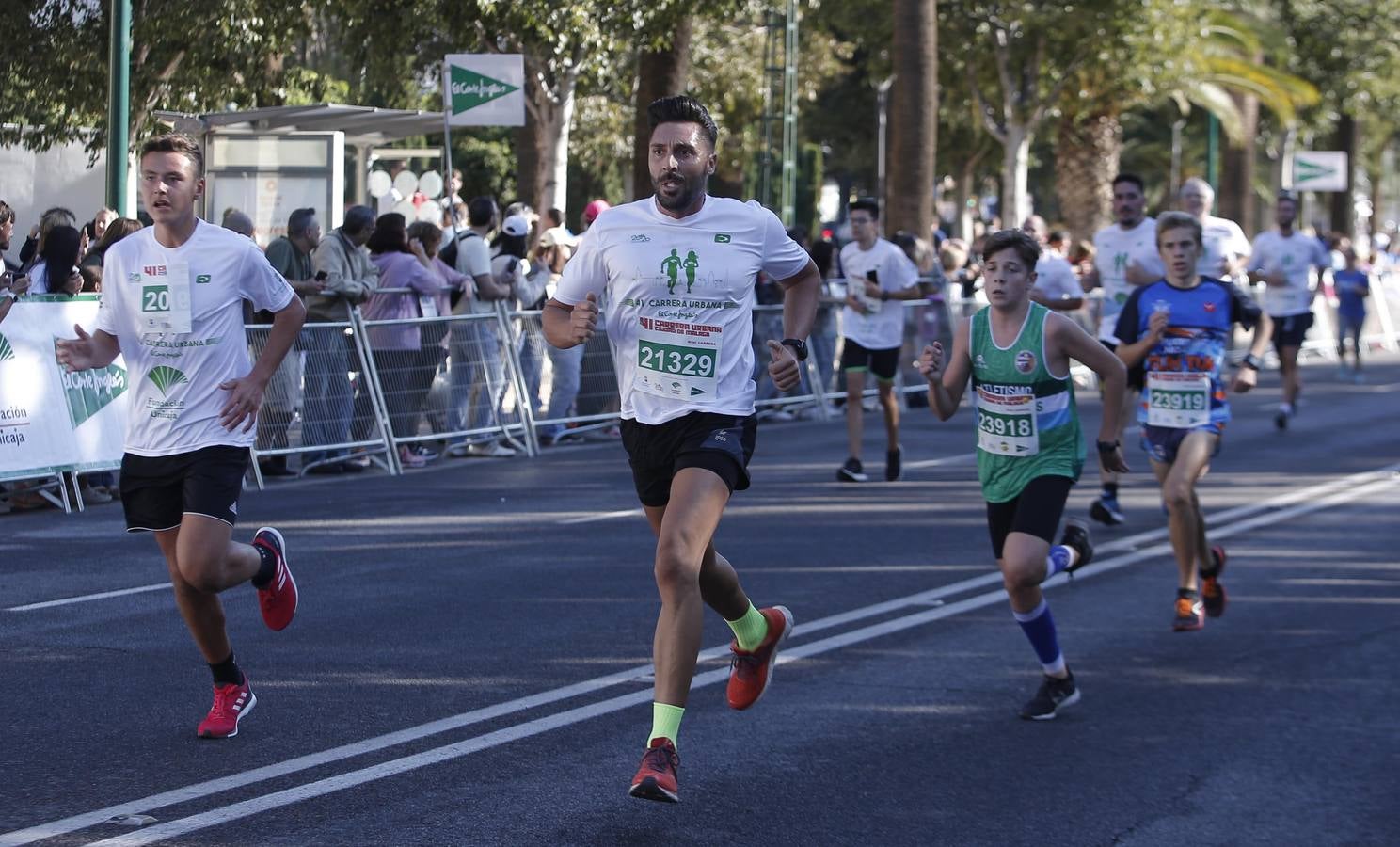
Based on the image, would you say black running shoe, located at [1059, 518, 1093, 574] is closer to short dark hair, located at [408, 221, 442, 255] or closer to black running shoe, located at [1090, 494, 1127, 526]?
black running shoe, located at [1090, 494, 1127, 526]

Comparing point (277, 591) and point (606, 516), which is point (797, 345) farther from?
point (606, 516)

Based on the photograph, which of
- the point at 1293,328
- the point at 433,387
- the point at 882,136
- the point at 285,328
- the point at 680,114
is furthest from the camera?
the point at 882,136

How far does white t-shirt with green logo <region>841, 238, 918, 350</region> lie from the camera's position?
14.1 meters

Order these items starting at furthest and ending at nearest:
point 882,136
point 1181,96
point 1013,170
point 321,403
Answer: point 882,136 → point 1181,96 → point 1013,170 → point 321,403

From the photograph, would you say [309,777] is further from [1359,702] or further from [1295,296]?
[1295,296]

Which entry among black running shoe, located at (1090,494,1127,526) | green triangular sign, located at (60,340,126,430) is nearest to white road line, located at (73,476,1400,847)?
black running shoe, located at (1090,494,1127,526)

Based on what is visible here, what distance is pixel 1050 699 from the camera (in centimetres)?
696

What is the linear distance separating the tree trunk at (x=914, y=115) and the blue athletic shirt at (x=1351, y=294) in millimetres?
5715

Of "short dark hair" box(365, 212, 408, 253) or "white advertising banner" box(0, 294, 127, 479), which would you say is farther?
"short dark hair" box(365, 212, 408, 253)

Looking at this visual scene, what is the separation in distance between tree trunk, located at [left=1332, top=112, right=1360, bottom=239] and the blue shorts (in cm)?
3981

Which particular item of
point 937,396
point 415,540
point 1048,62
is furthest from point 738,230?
point 1048,62

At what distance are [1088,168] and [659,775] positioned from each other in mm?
32231

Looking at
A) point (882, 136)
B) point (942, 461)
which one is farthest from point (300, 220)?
point (882, 136)

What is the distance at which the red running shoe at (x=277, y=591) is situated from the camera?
6801mm
